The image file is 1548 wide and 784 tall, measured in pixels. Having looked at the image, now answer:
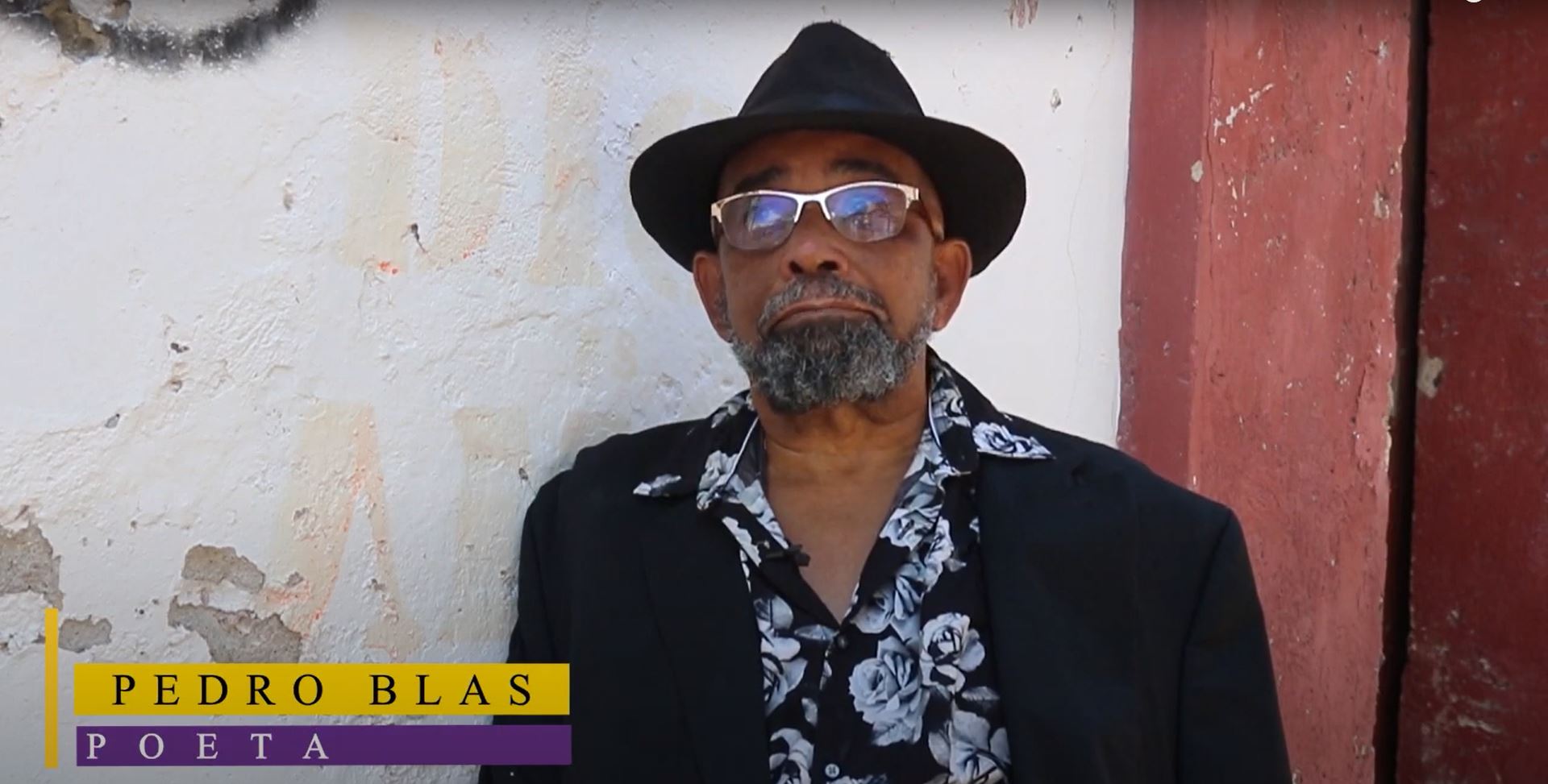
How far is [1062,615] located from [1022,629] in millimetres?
82

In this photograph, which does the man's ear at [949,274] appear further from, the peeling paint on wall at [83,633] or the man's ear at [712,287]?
the peeling paint on wall at [83,633]

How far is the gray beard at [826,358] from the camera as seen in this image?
230 cm

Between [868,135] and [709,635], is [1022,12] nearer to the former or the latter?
[868,135]

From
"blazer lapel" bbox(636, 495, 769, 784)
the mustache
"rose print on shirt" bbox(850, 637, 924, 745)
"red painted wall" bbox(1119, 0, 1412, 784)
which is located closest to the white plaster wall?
"blazer lapel" bbox(636, 495, 769, 784)

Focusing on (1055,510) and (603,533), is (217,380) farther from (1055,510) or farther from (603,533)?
(1055,510)

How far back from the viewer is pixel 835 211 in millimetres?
2307

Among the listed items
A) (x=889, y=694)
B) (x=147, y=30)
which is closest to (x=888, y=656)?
(x=889, y=694)

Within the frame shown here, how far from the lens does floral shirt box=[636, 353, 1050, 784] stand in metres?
2.13

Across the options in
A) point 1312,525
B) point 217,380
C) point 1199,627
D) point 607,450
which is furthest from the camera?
point 1312,525

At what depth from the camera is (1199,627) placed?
2.30 m

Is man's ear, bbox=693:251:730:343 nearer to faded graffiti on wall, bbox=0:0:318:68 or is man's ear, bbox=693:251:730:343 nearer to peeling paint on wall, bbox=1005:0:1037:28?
faded graffiti on wall, bbox=0:0:318:68

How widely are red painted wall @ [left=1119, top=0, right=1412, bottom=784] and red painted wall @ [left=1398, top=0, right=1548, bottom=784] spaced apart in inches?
4.2

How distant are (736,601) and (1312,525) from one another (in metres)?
2.22

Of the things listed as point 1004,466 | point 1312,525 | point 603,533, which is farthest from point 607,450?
point 1312,525
